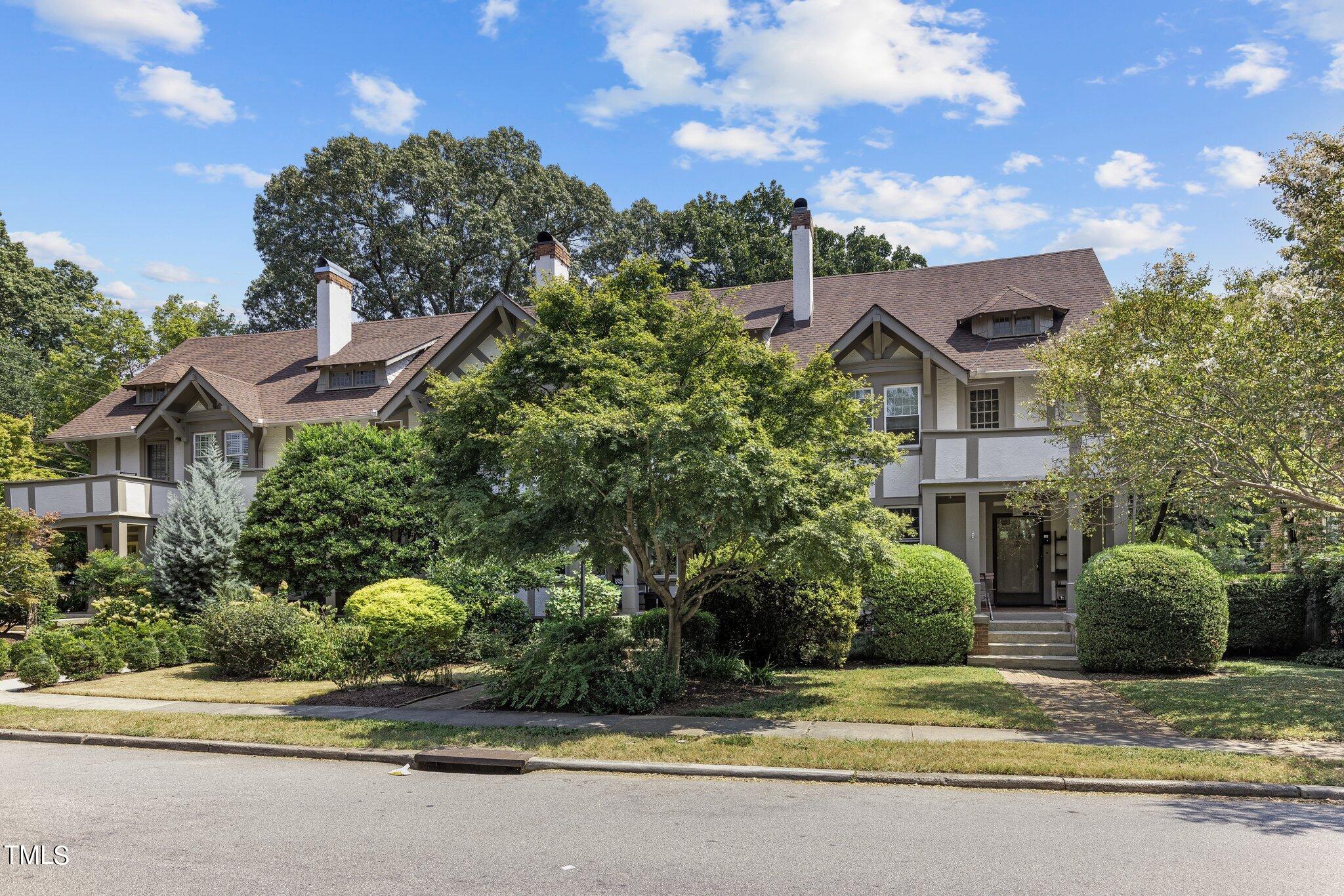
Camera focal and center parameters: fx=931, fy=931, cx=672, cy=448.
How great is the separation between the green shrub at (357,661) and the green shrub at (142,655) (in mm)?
4361

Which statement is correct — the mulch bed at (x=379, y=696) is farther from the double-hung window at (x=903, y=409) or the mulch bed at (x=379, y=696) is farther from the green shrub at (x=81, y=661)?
the double-hung window at (x=903, y=409)

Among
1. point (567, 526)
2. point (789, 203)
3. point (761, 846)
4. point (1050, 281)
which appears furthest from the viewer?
point (789, 203)

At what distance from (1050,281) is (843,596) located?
1338 centimetres

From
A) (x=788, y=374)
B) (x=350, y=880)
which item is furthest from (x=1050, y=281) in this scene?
(x=350, y=880)

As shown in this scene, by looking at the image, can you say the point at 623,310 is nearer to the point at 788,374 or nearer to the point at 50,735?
the point at 788,374

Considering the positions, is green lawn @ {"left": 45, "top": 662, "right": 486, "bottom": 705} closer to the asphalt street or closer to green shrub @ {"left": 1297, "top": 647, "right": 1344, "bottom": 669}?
the asphalt street

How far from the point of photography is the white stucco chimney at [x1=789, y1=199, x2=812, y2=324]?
2567 centimetres

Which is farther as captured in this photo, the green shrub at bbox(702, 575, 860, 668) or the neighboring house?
the neighboring house

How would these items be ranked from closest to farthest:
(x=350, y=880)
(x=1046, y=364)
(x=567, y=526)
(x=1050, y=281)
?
→ (x=350, y=880)
(x=567, y=526)
(x=1046, y=364)
(x=1050, y=281)

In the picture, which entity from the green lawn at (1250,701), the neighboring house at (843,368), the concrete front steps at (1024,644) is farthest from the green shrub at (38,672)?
the green lawn at (1250,701)

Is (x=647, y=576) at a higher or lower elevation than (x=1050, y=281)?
lower

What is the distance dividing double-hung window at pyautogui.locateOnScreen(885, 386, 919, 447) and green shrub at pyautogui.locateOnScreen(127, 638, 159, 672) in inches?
647

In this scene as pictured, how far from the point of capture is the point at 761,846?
269 inches

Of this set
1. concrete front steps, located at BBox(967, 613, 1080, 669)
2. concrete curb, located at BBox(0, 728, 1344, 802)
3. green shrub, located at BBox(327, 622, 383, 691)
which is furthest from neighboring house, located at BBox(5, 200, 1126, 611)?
concrete curb, located at BBox(0, 728, 1344, 802)
